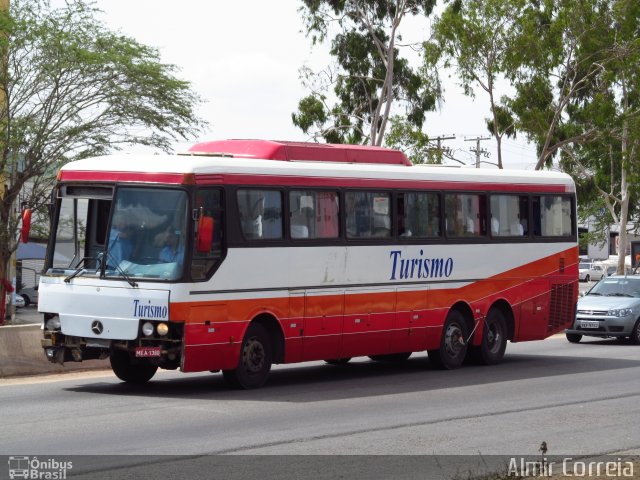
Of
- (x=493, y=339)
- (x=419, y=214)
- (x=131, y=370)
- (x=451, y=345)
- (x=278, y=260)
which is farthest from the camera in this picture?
(x=493, y=339)


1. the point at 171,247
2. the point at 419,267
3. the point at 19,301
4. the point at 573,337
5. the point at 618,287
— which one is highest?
the point at 171,247

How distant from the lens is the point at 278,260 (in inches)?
661

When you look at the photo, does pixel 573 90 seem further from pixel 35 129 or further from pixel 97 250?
pixel 97 250

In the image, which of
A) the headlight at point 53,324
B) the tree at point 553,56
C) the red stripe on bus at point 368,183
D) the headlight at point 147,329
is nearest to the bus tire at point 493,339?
the red stripe on bus at point 368,183

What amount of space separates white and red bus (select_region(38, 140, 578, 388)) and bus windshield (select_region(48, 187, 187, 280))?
0.02 metres

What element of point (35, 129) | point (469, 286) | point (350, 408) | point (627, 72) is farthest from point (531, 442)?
point (627, 72)

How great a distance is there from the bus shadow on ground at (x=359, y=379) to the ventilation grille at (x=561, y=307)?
0.65 m

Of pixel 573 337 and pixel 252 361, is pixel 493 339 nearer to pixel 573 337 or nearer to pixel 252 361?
pixel 252 361

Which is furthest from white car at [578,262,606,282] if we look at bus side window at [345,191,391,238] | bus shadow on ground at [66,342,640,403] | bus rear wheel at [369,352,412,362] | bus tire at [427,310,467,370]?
bus side window at [345,191,391,238]

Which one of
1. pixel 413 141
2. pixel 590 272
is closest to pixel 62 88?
pixel 413 141

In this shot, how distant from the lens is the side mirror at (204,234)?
49.8ft

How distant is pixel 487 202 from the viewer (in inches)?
821

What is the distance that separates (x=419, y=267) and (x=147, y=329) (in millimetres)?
5563

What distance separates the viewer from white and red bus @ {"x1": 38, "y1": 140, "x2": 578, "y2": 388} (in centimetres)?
1545
